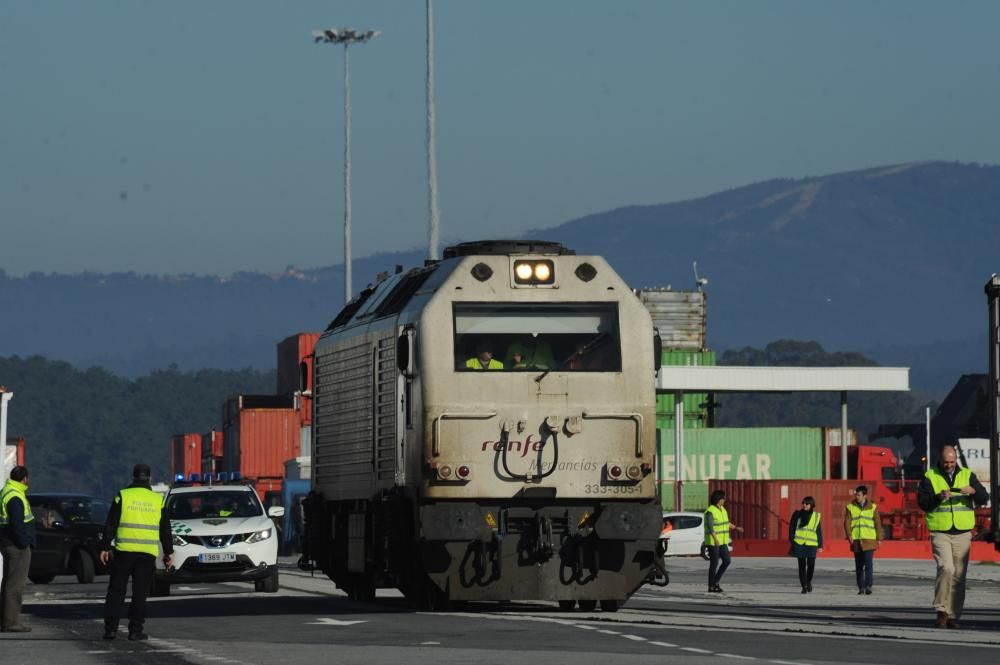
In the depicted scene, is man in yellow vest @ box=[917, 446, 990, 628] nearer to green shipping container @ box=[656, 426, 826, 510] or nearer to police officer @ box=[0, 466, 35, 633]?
police officer @ box=[0, 466, 35, 633]

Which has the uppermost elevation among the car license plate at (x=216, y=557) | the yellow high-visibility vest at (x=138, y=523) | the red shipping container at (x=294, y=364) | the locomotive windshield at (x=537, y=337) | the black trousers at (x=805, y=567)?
the red shipping container at (x=294, y=364)

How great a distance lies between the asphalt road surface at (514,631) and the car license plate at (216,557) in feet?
1.64

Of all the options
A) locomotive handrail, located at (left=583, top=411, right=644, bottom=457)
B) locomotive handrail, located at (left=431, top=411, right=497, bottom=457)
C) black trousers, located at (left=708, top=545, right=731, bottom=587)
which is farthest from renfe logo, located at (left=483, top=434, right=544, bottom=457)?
black trousers, located at (left=708, top=545, right=731, bottom=587)

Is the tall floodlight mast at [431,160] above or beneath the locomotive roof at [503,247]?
above

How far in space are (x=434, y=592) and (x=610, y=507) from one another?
2.22m

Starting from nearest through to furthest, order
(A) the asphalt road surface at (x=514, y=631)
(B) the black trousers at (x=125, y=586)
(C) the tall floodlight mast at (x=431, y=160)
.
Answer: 1. (A) the asphalt road surface at (x=514, y=631)
2. (B) the black trousers at (x=125, y=586)
3. (C) the tall floodlight mast at (x=431, y=160)

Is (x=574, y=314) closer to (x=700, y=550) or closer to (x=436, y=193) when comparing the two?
(x=700, y=550)

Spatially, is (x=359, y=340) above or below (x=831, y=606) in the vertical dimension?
above

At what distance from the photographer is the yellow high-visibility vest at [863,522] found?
3319 centimetres

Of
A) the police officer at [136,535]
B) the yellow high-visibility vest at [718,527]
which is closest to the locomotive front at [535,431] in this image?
the police officer at [136,535]

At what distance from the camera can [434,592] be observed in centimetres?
2414

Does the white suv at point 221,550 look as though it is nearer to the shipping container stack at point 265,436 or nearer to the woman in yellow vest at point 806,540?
the woman in yellow vest at point 806,540

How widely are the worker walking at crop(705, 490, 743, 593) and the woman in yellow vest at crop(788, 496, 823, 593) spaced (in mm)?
997

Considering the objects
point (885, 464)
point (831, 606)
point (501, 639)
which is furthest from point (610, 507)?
point (885, 464)
